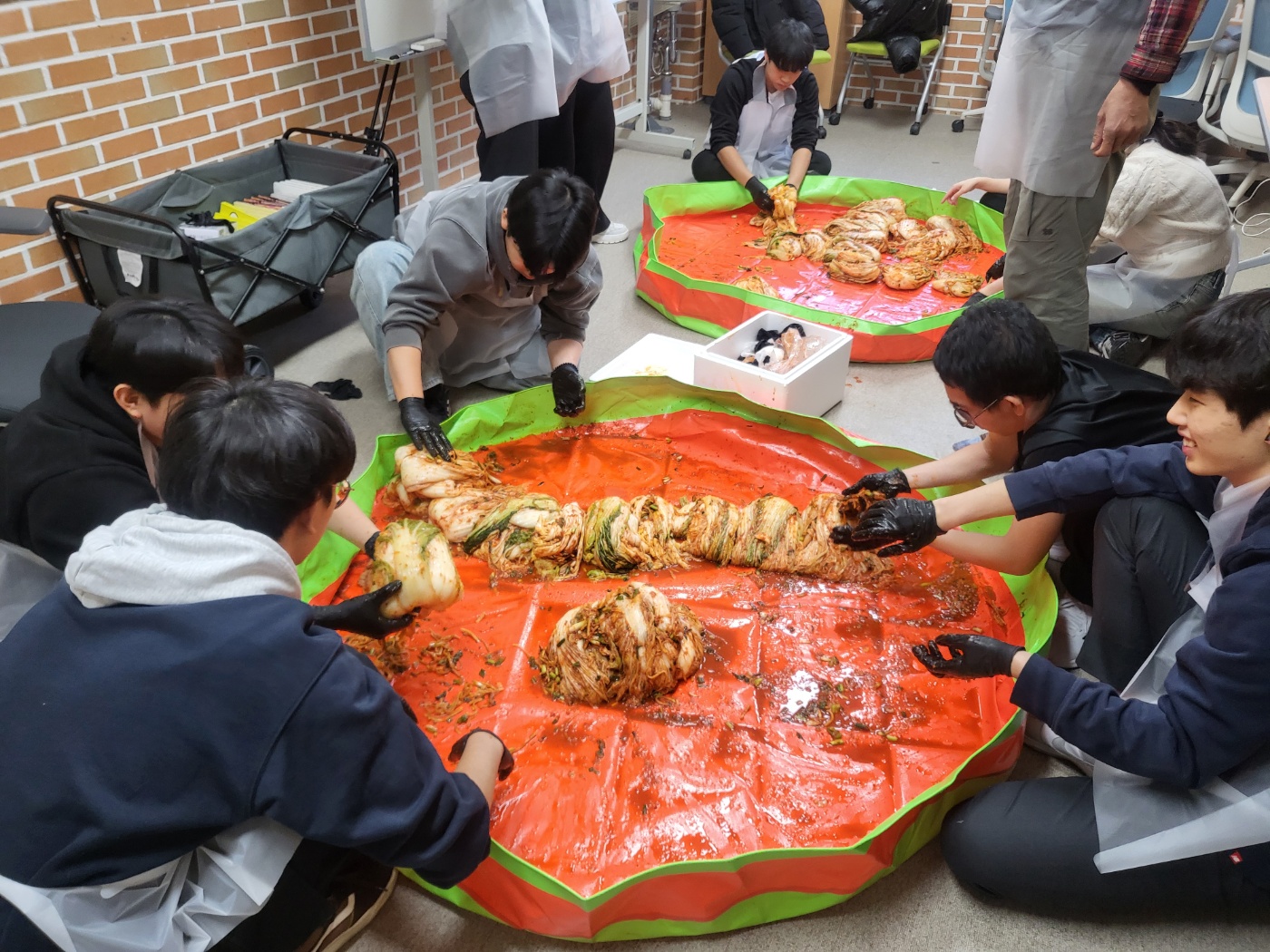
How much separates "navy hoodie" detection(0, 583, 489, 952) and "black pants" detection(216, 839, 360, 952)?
0.21 metres

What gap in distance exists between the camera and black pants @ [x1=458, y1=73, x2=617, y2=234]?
11.1 ft

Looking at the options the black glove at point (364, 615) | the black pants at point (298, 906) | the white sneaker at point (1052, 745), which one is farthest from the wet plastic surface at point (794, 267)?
the black pants at point (298, 906)

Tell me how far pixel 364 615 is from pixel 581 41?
2695mm

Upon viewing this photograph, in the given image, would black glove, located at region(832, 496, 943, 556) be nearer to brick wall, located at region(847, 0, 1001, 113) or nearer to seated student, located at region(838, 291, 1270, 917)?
seated student, located at region(838, 291, 1270, 917)

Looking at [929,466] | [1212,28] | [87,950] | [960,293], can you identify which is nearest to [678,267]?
[960,293]

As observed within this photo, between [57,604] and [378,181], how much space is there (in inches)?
103

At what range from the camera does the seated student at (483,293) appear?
7.73 feet

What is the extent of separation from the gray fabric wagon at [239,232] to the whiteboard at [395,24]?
0.37 meters

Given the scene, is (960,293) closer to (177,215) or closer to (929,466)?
(929,466)

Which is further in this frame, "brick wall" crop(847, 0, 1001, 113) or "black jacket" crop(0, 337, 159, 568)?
"brick wall" crop(847, 0, 1001, 113)

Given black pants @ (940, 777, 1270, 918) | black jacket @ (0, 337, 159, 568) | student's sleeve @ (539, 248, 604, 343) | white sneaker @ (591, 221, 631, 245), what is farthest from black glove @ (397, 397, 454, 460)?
white sneaker @ (591, 221, 631, 245)

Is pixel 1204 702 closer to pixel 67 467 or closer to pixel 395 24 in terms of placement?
pixel 67 467

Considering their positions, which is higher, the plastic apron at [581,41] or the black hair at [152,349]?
the plastic apron at [581,41]

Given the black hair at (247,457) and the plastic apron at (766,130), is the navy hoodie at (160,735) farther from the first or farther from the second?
the plastic apron at (766,130)
